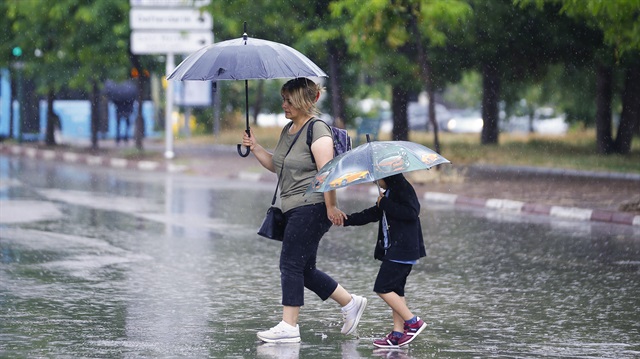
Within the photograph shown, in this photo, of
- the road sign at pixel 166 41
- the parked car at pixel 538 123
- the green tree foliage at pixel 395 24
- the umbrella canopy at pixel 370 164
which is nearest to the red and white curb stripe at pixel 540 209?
the green tree foliage at pixel 395 24

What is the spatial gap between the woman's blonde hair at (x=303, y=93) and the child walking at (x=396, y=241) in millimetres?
643

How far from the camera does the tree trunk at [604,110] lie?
101 ft

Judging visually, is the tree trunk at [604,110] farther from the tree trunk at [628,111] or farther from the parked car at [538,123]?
the parked car at [538,123]

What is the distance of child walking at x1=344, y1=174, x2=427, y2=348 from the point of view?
775cm

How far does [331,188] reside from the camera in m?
7.34

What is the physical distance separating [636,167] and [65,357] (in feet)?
67.2

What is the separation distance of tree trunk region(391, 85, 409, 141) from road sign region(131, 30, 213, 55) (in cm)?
547

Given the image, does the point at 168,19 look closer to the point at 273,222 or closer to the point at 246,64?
the point at 246,64

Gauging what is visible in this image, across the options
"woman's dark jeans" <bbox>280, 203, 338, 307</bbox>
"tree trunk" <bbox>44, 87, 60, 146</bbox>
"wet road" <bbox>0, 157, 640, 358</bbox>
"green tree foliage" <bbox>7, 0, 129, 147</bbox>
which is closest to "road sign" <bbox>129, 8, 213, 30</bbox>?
"green tree foliage" <bbox>7, 0, 129, 147</bbox>

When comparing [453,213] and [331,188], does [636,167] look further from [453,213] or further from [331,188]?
[331,188]

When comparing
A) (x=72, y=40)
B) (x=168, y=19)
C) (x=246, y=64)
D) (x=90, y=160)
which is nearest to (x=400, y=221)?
(x=246, y=64)

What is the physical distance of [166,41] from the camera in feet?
99.5

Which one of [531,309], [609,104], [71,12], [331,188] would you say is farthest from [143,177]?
[331,188]

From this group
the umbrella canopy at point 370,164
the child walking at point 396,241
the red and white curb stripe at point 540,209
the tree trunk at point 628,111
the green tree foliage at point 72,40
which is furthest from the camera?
the green tree foliage at point 72,40
